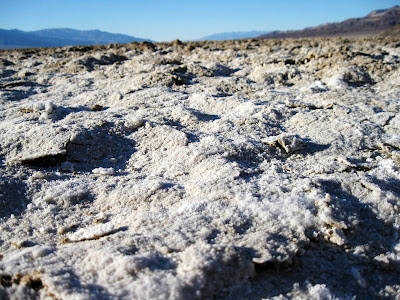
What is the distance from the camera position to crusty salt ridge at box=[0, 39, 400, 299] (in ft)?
4.64

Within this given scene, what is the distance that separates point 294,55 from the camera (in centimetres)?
605

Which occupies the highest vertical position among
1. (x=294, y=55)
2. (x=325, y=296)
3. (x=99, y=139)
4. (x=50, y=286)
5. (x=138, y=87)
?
(x=294, y=55)

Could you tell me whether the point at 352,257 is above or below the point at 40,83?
below

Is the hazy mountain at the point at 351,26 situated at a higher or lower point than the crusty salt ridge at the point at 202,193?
higher

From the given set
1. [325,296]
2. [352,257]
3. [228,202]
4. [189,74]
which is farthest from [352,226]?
[189,74]

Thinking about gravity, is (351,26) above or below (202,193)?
above

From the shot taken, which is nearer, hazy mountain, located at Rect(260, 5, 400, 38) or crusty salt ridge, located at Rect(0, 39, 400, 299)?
crusty salt ridge, located at Rect(0, 39, 400, 299)

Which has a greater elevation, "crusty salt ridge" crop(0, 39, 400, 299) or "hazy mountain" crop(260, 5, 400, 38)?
"hazy mountain" crop(260, 5, 400, 38)

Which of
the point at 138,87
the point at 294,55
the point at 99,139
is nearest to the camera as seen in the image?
the point at 99,139

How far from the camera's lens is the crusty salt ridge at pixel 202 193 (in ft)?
4.64

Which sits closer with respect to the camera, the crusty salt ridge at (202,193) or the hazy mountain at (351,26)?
the crusty salt ridge at (202,193)

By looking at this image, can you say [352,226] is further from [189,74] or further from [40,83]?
[40,83]

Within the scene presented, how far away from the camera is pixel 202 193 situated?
2002 millimetres

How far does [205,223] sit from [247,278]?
381 mm
